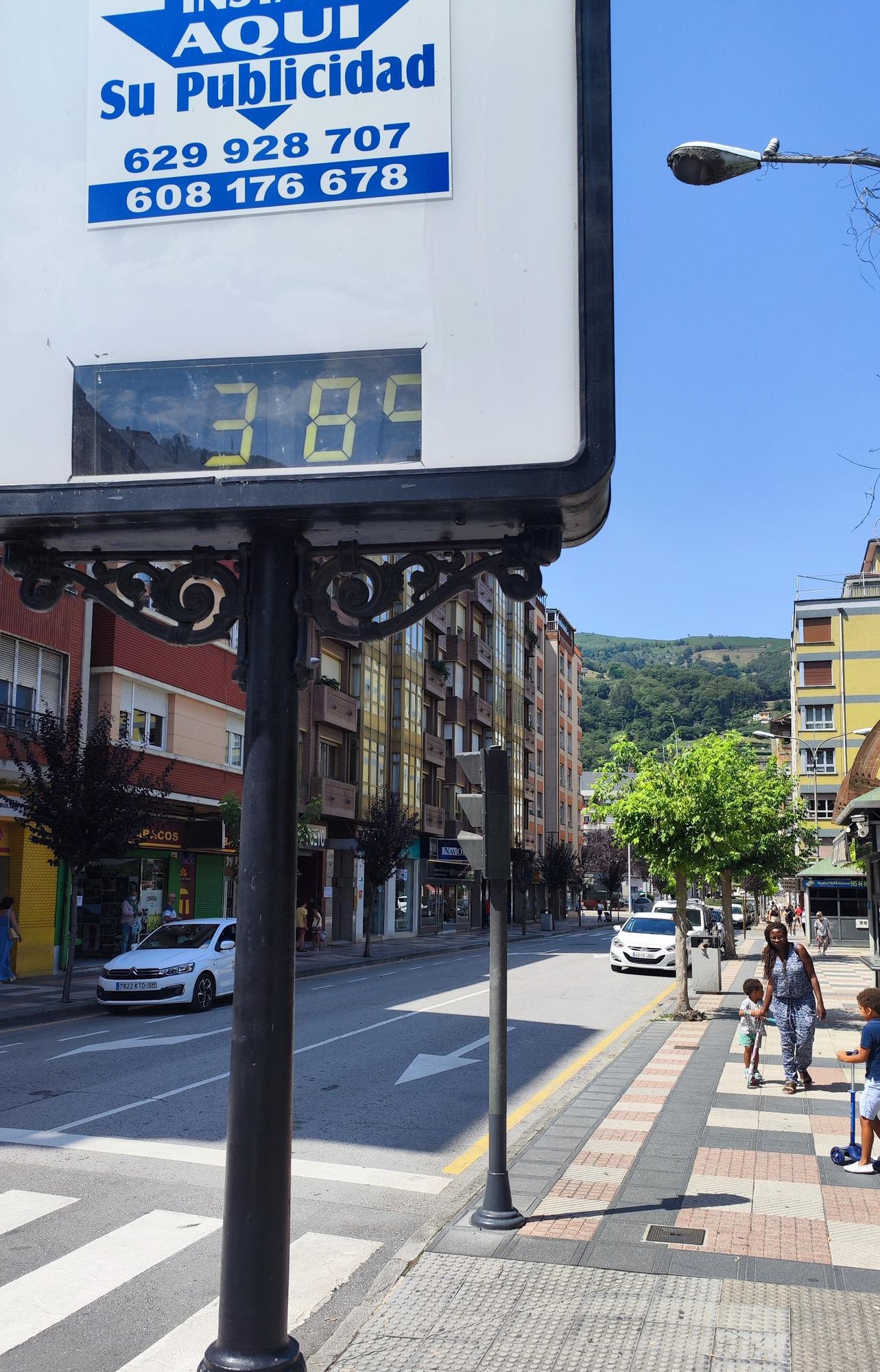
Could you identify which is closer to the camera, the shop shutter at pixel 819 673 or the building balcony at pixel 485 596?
the building balcony at pixel 485 596

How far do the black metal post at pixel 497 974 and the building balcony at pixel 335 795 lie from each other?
29.8 metres

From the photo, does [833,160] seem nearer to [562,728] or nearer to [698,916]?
[698,916]

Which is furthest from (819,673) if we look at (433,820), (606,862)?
(606,862)

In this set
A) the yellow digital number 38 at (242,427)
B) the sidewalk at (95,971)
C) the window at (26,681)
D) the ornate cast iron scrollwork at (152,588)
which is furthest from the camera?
the window at (26,681)

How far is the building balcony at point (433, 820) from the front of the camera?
174ft

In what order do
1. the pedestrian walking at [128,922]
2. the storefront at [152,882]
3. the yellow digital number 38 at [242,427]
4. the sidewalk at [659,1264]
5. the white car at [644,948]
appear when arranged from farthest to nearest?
the storefront at [152,882]
the pedestrian walking at [128,922]
the white car at [644,948]
the sidewalk at [659,1264]
the yellow digital number 38 at [242,427]

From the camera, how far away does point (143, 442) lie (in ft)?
13.1

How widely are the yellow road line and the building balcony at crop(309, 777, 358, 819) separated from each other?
20655 millimetres

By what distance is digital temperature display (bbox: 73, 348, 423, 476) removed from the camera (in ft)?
12.6

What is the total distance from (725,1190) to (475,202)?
254 inches

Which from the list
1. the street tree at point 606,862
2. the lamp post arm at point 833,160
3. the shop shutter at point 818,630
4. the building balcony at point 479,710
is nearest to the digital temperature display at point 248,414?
the lamp post arm at point 833,160

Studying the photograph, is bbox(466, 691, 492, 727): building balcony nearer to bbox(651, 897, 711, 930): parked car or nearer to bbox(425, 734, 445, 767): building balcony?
bbox(425, 734, 445, 767): building balcony

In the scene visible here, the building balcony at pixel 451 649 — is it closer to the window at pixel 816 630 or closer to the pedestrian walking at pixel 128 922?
the window at pixel 816 630

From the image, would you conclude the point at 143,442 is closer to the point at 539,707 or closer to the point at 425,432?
the point at 425,432
